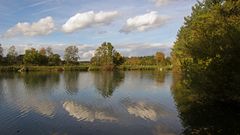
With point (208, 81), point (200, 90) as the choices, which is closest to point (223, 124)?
point (208, 81)

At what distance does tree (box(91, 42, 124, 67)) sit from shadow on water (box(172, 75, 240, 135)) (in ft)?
364

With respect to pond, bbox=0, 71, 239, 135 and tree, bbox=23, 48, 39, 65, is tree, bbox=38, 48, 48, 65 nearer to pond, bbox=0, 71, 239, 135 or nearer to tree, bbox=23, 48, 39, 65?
tree, bbox=23, 48, 39, 65

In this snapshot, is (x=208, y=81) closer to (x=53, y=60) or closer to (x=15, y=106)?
(x=15, y=106)

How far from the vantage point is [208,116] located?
2659cm

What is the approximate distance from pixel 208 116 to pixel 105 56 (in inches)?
4784

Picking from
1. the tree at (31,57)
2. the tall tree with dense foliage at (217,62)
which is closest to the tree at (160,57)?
the tree at (31,57)

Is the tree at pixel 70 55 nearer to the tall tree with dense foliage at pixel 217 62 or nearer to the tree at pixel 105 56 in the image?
the tree at pixel 105 56

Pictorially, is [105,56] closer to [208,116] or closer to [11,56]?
[11,56]

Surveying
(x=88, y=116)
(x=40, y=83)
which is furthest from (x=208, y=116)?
(x=40, y=83)

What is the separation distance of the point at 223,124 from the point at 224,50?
20.9ft

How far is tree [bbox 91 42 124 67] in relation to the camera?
145500mm

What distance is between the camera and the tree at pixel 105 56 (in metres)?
146

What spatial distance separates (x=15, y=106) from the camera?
3344cm

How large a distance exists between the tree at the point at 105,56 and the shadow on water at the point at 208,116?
364 ft
